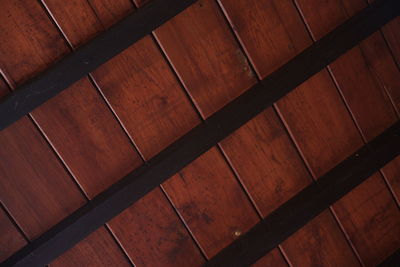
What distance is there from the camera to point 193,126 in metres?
2.06

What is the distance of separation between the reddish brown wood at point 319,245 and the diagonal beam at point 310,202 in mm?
108

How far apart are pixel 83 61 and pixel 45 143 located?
0.39 m

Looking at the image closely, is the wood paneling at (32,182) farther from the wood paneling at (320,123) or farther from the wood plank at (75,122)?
the wood paneling at (320,123)

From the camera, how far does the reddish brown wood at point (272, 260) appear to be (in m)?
2.20

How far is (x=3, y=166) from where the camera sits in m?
1.96

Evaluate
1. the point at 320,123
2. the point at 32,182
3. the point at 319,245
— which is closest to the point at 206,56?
the point at 320,123

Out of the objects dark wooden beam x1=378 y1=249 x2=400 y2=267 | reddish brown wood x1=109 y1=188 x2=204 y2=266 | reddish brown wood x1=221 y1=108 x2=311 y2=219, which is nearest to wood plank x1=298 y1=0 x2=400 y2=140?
reddish brown wood x1=221 y1=108 x2=311 y2=219

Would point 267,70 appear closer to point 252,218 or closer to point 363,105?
point 363,105

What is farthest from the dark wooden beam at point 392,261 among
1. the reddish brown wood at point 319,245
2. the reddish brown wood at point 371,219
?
the reddish brown wood at point 319,245

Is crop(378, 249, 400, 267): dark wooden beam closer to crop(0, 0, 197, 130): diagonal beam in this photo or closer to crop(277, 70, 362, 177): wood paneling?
crop(277, 70, 362, 177): wood paneling

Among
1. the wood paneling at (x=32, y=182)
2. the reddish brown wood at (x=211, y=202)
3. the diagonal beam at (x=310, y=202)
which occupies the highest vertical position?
the wood paneling at (x=32, y=182)

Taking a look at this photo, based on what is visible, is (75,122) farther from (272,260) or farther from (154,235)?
(272,260)

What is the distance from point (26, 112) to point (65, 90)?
0.18 m

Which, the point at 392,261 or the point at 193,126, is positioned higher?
the point at 193,126
